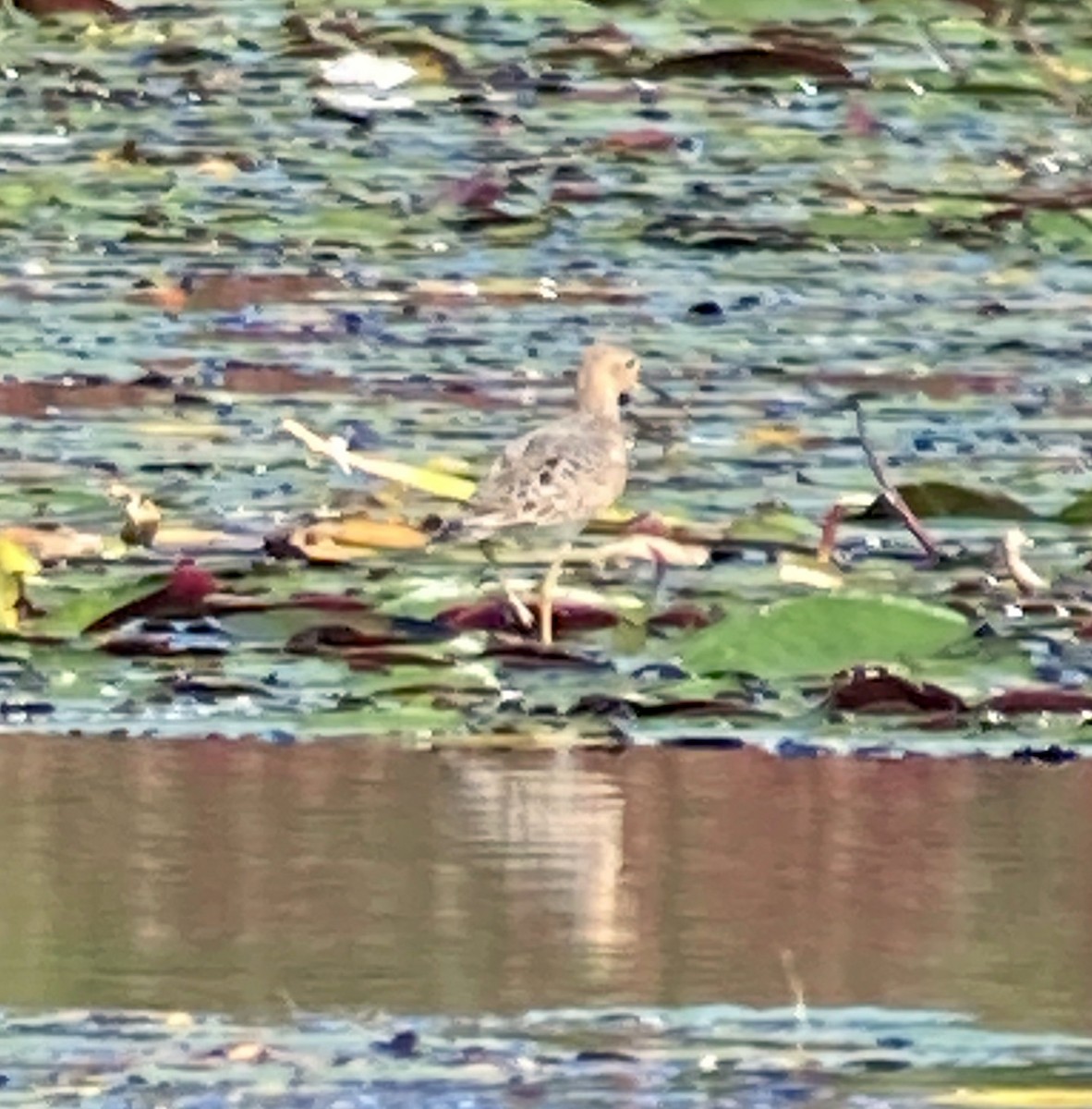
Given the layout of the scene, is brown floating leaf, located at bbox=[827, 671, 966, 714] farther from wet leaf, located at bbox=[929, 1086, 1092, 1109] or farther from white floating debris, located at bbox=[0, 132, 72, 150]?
white floating debris, located at bbox=[0, 132, 72, 150]

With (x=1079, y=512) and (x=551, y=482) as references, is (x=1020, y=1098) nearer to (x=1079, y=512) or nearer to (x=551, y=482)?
(x=551, y=482)

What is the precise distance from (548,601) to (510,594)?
0.46 ft

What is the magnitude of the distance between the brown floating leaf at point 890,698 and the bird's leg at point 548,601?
44cm

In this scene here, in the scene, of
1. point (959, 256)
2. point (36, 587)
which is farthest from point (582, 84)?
point (36, 587)

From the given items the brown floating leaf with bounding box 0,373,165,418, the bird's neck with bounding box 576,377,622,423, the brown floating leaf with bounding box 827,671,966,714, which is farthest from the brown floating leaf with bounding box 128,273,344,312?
the brown floating leaf with bounding box 827,671,966,714

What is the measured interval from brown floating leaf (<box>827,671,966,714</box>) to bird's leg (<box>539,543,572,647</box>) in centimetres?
Result: 44

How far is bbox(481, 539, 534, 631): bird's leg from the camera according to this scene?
6380 millimetres

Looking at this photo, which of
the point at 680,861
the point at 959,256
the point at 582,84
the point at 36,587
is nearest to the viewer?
the point at 680,861

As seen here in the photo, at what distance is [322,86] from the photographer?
11.5m

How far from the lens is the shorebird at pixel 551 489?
6.76 m

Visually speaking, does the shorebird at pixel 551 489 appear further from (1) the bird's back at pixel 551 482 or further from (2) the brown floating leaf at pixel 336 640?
(2) the brown floating leaf at pixel 336 640

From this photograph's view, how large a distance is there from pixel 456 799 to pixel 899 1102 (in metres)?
1.25

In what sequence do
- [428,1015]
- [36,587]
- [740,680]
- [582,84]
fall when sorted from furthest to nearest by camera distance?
[582,84], [36,587], [740,680], [428,1015]

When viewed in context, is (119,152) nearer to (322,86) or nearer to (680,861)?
(322,86)
